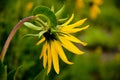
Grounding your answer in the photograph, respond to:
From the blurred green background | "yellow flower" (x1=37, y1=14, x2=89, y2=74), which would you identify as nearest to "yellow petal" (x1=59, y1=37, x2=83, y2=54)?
"yellow flower" (x1=37, y1=14, x2=89, y2=74)

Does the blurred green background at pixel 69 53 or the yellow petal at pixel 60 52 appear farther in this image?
the blurred green background at pixel 69 53

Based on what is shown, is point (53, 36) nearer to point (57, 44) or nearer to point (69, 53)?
point (57, 44)

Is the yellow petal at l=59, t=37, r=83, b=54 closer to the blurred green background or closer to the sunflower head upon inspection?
the sunflower head

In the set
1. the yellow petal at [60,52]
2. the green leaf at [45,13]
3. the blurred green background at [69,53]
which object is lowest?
the blurred green background at [69,53]

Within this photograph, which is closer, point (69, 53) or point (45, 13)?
point (45, 13)

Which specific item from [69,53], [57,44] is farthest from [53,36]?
[69,53]

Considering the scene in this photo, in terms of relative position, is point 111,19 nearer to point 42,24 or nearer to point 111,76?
point 111,76

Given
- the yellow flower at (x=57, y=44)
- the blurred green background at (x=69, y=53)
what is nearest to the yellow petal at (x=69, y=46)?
the yellow flower at (x=57, y=44)

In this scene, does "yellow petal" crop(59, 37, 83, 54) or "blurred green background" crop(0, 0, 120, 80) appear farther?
"blurred green background" crop(0, 0, 120, 80)

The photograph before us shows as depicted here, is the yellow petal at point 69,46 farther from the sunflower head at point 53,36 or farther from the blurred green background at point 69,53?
the blurred green background at point 69,53
